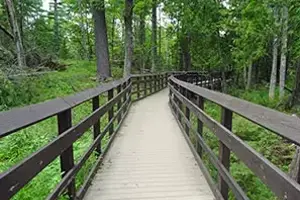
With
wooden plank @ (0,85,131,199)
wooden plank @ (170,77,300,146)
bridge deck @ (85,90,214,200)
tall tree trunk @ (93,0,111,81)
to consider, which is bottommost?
bridge deck @ (85,90,214,200)

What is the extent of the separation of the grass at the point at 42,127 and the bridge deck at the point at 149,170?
35 cm

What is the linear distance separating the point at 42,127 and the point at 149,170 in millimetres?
4797

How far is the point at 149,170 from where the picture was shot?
4.25 m

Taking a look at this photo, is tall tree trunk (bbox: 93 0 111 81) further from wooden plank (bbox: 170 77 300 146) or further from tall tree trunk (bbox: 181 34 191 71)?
wooden plank (bbox: 170 77 300 146)

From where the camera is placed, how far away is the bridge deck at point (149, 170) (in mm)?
3477

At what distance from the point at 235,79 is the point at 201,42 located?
27.1 ft

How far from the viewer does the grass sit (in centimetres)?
386

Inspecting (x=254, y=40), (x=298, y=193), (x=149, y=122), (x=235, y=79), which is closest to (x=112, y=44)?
(x=235, y=79)

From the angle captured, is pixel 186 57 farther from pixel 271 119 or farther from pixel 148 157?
pixel 271 119

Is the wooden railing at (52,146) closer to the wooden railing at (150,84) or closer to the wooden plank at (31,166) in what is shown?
the wooden plank at (31,166)

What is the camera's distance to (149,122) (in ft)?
25.7

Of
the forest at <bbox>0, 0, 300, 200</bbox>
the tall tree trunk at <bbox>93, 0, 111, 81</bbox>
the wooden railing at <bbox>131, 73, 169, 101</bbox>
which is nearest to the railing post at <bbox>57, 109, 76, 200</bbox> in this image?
the forest at <bbox>0, 0, 300, 200</bbox>

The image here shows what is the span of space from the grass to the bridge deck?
0.35m

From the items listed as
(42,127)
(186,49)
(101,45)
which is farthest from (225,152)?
(186,49)
